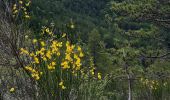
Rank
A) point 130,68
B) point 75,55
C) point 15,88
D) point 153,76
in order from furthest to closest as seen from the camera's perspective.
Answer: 1. point 130,68
2. point 153,76
3. point 15,88
4. point 75,55

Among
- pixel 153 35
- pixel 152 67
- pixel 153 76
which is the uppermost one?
pixel 153 35

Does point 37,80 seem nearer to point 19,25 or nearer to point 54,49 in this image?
point 54,49

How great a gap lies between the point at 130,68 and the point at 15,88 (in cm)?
1285

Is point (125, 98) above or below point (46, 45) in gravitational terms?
below

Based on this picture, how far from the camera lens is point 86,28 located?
276ft

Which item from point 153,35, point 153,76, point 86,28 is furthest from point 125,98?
point 86,28

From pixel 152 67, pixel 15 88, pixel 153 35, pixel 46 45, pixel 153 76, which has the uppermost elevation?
pixel 46 45

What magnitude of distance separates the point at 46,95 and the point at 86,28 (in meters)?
80.5

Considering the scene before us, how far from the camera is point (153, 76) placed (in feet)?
47.1

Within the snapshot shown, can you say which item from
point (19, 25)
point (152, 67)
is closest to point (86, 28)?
point (152, 67)

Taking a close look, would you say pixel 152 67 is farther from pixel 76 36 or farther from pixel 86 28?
pixel 86 28

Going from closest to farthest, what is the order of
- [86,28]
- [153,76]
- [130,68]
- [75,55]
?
[75,55]
[153,76]
[130,68]
[86,28]

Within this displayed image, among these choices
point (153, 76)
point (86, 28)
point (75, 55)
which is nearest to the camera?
point (75, 55)

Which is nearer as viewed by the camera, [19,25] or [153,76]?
[19,25]
